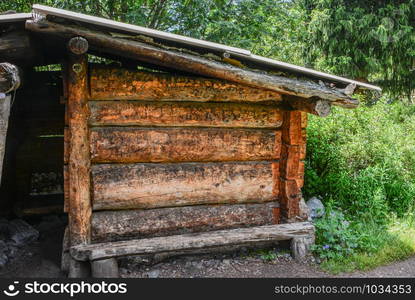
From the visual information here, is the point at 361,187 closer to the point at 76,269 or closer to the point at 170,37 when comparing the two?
the point at 170,37

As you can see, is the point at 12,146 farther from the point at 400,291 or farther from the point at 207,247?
the point at 400,291

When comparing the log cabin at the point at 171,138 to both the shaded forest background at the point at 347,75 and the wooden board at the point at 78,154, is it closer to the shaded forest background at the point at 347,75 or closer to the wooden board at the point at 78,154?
the wooden board at the point at 78,154

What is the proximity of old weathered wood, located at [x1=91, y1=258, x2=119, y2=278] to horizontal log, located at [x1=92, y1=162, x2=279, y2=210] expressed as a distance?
1.83 ft

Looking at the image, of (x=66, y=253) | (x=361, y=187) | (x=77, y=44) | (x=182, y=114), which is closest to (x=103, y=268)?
(x=66, y=253)

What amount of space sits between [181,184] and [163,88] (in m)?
1.10

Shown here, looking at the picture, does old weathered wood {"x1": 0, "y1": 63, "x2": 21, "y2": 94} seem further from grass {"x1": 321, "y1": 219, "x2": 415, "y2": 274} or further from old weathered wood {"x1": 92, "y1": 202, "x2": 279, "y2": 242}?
grass {"x1": 321, "y1": 219, "x2": 415, "y2": 274}

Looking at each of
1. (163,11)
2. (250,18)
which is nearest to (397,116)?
(250,18)

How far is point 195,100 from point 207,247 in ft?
5.41

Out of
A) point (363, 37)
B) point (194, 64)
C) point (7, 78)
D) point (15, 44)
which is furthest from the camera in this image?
point (363, 37)

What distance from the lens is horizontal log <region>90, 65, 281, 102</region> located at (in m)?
3.98

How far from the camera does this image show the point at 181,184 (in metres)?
4.36

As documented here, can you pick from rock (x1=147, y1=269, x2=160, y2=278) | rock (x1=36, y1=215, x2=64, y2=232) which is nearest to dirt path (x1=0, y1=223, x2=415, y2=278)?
rock (x1=147, y1=269, x2=160, y2=278)

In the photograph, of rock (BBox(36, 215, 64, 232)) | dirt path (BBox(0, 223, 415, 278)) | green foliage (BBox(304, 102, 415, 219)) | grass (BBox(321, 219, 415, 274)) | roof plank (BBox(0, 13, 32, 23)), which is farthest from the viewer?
green foliage (BBox(304, 102, 415, 219))

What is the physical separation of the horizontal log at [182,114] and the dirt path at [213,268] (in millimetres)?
1575
